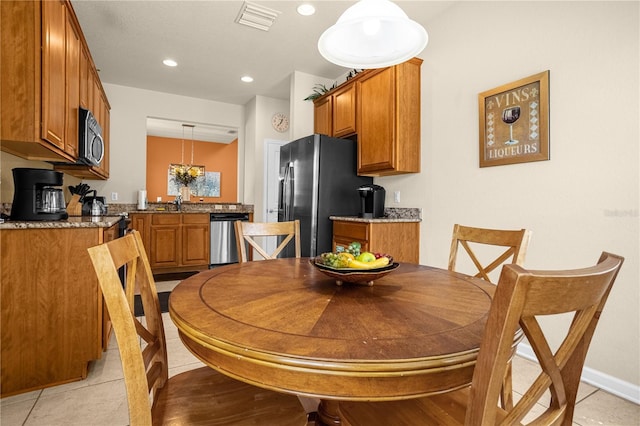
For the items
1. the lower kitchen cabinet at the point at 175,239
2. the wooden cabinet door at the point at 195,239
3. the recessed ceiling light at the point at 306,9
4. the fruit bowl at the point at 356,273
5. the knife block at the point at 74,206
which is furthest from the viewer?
the wooden cabinet door at the point at 195,239

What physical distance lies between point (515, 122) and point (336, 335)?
230cm

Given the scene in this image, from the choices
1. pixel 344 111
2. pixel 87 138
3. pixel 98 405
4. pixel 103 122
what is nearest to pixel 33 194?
pixel 87 138

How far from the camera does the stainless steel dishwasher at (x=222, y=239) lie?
16.8ft

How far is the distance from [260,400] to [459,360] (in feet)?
2.04

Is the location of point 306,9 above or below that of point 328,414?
above

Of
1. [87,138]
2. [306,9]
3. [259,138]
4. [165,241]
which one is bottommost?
[165,241]

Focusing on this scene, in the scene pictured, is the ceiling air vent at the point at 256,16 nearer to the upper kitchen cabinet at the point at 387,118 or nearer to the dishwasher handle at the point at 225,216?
the upper kitchen cabinet at the point at 387,118

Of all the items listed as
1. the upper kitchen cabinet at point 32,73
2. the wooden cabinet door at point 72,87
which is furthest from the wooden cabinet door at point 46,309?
the wooden cabinet door at point 72,87

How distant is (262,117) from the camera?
5227 mm

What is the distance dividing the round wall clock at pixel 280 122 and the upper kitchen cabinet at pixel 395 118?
7.65ft

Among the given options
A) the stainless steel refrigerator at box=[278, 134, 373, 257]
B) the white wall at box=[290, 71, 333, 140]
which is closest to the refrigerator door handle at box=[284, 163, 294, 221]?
the stainless steel refrigerator at box=[278, 134, 373, 257]

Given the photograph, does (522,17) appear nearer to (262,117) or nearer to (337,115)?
(337,115)

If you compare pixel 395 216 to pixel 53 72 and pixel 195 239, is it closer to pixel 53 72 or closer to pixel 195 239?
pixel 53 72

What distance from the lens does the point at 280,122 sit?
541cm
